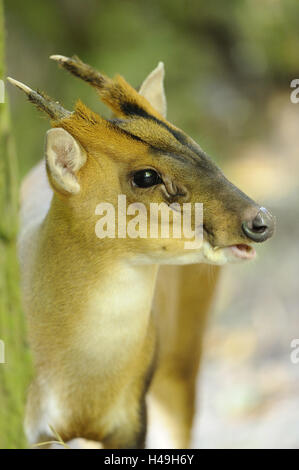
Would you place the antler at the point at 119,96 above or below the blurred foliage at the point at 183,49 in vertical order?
below

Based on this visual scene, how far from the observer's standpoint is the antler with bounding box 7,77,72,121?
1744 millimetres

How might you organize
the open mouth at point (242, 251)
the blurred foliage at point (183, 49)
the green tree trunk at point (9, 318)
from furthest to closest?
the blurred foliage at point (183, 49) → the open mouth at point (242, 251) → the green tree trunk at point (9, 318)

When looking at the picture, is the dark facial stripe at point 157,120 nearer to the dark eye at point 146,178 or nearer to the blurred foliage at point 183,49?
the dark eye at point 146,178

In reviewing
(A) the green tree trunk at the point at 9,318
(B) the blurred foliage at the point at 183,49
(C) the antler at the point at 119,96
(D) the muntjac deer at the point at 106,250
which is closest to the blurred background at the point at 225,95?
(B) the blurred foliage at the point at 183,49

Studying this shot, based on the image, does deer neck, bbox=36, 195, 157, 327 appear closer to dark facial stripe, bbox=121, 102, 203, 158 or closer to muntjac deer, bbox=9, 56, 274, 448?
muntjac deer, bbox=9, 56, 274, 448

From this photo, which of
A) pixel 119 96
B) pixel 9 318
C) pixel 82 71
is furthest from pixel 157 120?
pixel 9 318

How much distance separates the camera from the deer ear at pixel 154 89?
2159 mm

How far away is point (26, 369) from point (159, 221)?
0.52m

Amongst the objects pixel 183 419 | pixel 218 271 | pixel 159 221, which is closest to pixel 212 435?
pixel 183 419

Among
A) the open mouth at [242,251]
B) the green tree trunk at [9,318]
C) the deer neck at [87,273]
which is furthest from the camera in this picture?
the deer neck at [87,273]

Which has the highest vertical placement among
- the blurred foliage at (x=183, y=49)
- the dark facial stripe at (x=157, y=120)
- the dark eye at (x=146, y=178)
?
the blurred foliage at (x=183, y=49)

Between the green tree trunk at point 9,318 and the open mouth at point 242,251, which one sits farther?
the open mouth at point 242,251

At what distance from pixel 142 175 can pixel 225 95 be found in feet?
18.5

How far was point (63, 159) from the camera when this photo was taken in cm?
183
